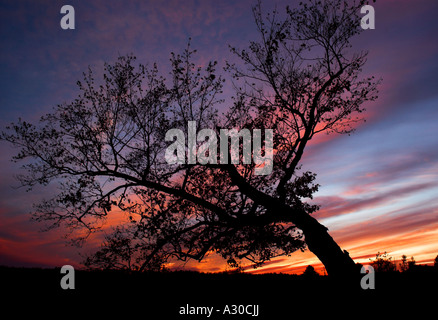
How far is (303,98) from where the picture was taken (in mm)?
16047

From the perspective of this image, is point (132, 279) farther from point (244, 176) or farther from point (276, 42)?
point (276, 42)

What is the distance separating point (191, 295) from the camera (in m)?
11.5

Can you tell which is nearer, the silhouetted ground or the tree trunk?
the silhouetted ground

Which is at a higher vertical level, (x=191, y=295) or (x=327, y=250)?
(x=327, y=250)

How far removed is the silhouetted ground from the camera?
10.0m

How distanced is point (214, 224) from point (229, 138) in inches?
177

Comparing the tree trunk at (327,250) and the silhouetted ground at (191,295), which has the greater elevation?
the tree trunk at (327,250)

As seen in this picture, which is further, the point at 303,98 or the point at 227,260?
the point at 227,260

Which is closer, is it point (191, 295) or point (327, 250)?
point (191, 295)

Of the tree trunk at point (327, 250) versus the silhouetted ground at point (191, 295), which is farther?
the tree trunk at point (327, 250)

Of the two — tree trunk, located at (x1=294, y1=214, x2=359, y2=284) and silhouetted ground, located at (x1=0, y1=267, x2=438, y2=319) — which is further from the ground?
tree trunk, located at (x1=294, y1=214, x2=359, y2=284)

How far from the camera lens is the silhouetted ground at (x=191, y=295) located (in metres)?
10.0
